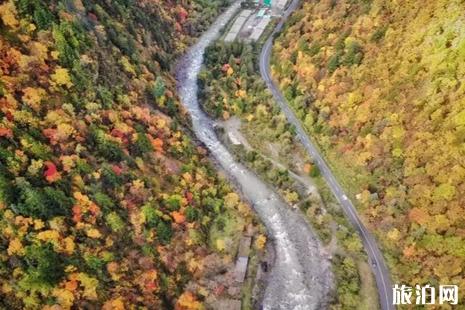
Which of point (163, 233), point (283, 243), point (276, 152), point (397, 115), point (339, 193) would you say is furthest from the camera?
point (276, 152)

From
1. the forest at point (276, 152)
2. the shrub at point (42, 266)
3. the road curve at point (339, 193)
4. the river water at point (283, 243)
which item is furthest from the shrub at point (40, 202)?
the road curve at point (339, 193)

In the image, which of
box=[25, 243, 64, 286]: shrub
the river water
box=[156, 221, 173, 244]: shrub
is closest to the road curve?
the river water

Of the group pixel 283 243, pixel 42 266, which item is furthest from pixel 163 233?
pixel 283 243

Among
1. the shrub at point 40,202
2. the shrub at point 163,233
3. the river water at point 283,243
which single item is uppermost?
the river water at point 283,243

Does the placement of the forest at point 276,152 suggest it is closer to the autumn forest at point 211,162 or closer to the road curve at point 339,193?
the autumn forest at point 211,162

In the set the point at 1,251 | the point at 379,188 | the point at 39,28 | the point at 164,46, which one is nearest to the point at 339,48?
the point at 379,188

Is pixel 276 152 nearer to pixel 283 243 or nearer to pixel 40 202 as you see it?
pixel 283 243

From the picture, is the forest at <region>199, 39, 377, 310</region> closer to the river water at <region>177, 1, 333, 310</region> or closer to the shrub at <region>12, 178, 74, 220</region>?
the river water at <region>177, 1, 333, 310</region>
